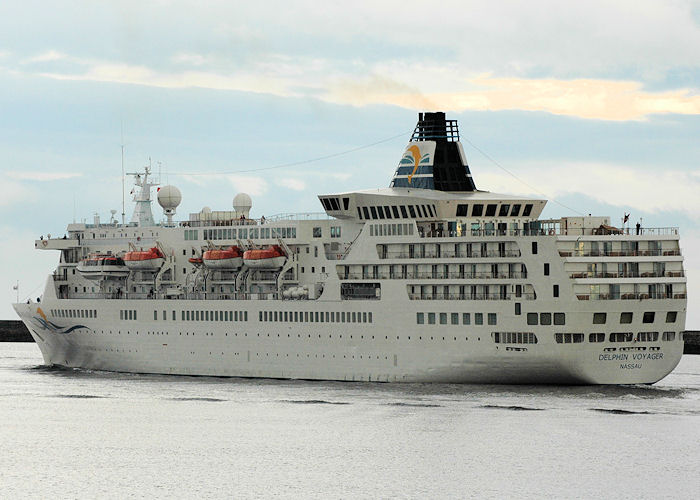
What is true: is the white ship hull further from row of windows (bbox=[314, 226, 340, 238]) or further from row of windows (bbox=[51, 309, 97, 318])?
row of windows (bbox=[314, 226, 340, 238])

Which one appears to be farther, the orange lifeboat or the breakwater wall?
the breakwater wall

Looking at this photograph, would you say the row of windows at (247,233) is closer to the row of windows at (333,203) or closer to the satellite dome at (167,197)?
the row of windows at (333,203)

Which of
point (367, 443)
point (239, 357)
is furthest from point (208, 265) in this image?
point (367, 443)

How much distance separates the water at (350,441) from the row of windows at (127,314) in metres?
5.70

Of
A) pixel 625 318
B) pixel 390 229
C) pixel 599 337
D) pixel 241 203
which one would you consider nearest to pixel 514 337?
pixel 599 337

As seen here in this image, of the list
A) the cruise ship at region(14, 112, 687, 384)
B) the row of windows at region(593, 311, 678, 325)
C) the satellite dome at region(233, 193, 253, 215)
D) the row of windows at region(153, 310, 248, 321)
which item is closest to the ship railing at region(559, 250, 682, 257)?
the cruise ship at region(14, 112, 687, 384)

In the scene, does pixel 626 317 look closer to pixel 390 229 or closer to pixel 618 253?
pixel 618 253

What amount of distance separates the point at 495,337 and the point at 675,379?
13.0 meters

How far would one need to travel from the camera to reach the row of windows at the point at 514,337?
52375 millimetres

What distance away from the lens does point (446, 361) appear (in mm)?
53844

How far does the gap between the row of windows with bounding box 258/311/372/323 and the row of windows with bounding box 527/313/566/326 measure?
7.00 metres

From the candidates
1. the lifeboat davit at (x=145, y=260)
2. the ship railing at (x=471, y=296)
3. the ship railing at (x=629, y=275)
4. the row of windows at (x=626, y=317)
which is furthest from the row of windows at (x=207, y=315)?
the row of windows at (x=626, y=317)

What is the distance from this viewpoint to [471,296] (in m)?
53.8

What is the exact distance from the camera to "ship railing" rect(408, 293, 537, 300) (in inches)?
2076
